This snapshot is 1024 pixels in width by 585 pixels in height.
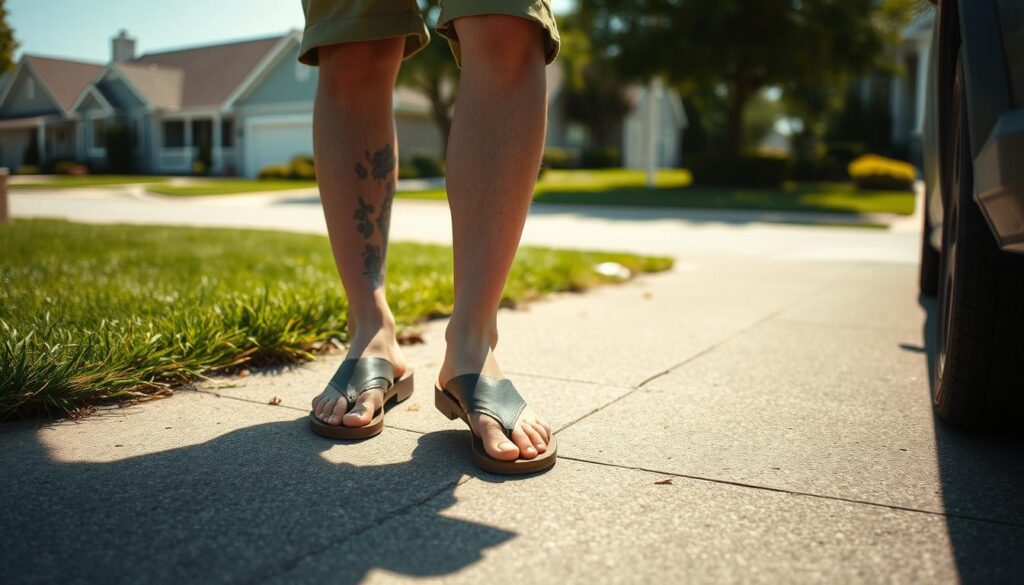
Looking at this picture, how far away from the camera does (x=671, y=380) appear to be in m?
2.46

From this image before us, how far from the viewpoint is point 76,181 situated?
1675 centimetres

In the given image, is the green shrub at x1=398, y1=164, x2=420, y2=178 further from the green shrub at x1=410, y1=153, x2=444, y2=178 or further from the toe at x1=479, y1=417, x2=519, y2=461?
the toe at x1=479, y1=417, x2=519, y2=461

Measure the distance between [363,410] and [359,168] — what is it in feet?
2.14

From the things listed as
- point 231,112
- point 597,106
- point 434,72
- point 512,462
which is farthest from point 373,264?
point 597,106

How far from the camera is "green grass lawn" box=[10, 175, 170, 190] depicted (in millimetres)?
13995

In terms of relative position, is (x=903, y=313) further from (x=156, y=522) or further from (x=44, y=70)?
(x=44, y=70)

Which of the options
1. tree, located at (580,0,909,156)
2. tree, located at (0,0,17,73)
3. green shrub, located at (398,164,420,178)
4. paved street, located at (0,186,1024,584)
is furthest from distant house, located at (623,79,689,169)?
paved street, located at (0,186,1024,584)

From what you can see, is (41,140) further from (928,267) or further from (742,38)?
(742,38)

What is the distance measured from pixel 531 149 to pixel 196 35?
1.83m

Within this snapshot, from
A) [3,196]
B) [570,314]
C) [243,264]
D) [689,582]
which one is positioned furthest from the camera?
[3,196]

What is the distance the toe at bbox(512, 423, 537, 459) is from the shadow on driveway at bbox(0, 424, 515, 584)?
116 millimetres

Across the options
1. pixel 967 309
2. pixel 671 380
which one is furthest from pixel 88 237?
pixel 967 309

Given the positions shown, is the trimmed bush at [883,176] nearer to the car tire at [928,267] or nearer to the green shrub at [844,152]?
the green shrub at [844,152]

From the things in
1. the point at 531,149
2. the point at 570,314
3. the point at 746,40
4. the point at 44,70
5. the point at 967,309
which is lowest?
the point at 570,314
